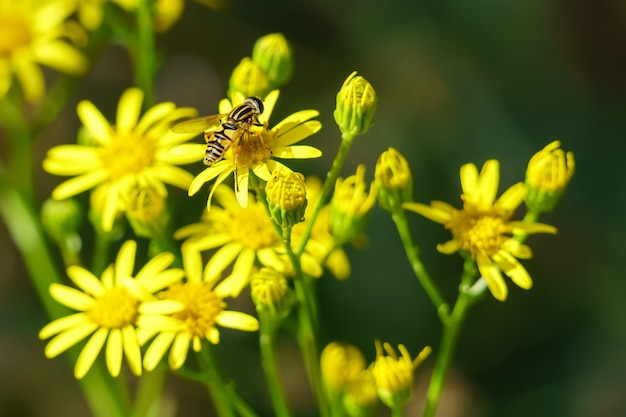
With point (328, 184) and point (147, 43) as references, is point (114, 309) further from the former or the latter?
point (147, 43)

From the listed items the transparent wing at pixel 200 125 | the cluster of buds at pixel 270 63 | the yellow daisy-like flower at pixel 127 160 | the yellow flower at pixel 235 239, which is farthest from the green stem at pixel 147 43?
the yellow flower at pixel 235 239

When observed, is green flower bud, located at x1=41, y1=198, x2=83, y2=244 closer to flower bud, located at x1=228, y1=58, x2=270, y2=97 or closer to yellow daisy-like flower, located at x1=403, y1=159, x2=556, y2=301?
flower bud, located at x1=228, y1=58, x2=270, y2=97

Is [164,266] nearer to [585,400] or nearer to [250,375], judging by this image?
[250,375]

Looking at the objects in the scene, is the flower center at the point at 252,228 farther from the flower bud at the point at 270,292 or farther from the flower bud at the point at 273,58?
the flower bud at the point at 273,58

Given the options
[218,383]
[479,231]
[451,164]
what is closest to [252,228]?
[218,383]

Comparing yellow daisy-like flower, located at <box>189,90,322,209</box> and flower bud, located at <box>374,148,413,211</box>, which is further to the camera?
flower bud, located at <box>374,148,413,211</box>

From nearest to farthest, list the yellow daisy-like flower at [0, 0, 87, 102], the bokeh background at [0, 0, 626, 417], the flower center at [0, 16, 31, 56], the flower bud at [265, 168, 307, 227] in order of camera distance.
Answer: the flower bud at [265, 168, 307, 227] < the yellow daisy-like flower at [0, 0, 87, 102] < the flower center at [0, 16, 31, 56] < the bokeh background at [0, 0, 626, 417]

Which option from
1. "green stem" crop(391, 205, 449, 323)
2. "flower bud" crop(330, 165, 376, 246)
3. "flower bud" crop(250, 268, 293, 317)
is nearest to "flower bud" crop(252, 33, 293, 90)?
"flower bud" crop(330, 165, 376, 246)
